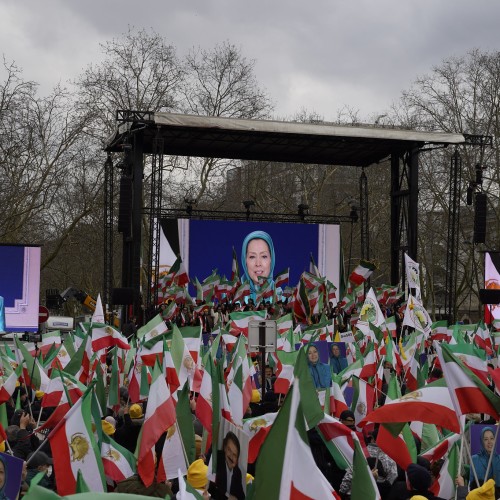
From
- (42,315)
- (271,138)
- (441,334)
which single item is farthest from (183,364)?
(271,138)

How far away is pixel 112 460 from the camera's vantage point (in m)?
7.17

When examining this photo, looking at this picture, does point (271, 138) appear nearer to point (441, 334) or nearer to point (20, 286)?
point (20, 286)

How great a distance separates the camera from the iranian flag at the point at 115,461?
7129 millimetres

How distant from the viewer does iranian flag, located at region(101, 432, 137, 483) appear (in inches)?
281

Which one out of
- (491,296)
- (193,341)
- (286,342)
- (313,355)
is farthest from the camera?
(491,296)

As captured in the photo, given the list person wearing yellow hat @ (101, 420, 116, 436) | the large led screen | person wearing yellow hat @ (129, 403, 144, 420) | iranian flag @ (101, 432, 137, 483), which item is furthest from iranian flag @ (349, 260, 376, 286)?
iranian flag @ (101, 432, 137, 483)

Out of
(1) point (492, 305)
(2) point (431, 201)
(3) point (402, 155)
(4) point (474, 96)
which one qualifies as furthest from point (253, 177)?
(1) point (492, 305)

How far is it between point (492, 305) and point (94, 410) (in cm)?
1974

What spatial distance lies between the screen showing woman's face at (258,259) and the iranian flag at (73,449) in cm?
2107

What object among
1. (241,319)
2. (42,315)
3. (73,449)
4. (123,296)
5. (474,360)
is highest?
(123,296)

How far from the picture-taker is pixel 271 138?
26984 millimetres

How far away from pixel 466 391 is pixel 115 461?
260 centimetres

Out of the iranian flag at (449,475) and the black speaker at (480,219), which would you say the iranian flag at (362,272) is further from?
the iranian flag at (449,475)

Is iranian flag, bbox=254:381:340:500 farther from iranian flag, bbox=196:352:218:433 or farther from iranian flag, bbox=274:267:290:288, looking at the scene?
iranian flag, bbox=274:267:290:288
